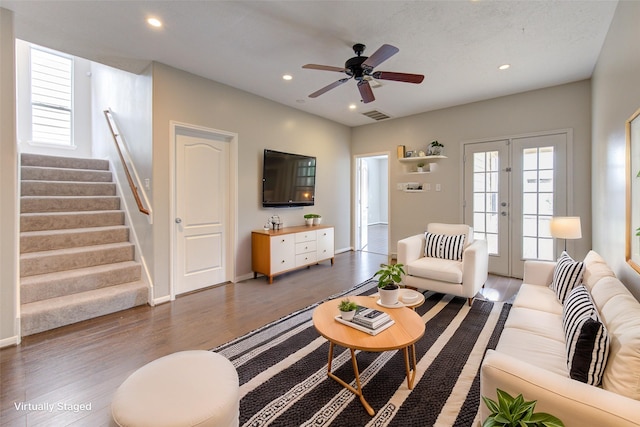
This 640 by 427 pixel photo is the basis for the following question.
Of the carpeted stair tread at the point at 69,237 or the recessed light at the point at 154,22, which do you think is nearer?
the recessed light at the point at 154,22

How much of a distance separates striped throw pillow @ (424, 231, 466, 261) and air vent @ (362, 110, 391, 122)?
8.45 feet

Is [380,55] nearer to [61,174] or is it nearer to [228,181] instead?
[228,181]

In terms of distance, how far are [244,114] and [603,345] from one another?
4.34 meters

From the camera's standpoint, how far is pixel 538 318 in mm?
2041

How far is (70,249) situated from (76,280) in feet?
1.99

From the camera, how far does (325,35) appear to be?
2.78m

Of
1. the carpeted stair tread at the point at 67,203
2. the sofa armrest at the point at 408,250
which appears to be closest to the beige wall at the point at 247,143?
the carpeted stair tread at the point at 67,203

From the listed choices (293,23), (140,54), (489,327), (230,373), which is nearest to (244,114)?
(140,54)

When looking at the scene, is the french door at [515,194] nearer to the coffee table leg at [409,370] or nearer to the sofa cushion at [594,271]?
the sofa cushion at [594,271]

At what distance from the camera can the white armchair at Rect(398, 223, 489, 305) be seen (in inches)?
125

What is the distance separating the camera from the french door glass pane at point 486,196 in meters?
4.57

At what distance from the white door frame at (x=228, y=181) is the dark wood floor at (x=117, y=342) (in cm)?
35

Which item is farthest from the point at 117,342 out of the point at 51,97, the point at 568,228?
the point at 51,97

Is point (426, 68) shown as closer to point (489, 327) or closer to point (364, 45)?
point (364, 45)
